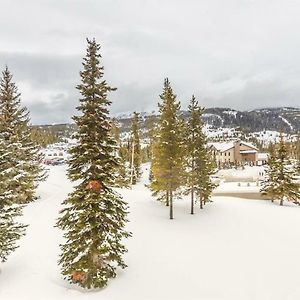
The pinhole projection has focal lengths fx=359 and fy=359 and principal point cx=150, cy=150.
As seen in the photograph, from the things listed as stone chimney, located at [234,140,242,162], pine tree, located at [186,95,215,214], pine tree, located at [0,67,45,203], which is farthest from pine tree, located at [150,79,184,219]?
stone chimney, located at [234,140,242,162]

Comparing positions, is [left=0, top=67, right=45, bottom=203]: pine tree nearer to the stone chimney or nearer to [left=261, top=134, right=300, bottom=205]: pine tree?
[left=261, top=134, right=300, bottom=205]: pine tree

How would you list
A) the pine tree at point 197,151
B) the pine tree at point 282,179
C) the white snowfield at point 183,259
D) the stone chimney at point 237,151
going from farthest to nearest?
the stone chimney at point 237,151 → the pine tree at point 282,179 → the pine tree at point 197,151 → the white snowfield at point 183,259

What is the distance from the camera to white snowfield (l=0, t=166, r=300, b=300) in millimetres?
17719

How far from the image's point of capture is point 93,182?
1825cm

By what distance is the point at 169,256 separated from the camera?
23.1 meters

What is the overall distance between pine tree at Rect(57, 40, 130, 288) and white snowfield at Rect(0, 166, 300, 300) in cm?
172

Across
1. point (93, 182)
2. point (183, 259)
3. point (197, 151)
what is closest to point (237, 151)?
point (197, 151)

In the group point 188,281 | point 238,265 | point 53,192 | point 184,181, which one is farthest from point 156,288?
point 53,192

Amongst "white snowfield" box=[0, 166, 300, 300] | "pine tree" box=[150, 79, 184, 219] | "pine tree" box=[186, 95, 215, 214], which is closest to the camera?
"white snowfield" box=[0, 166, 300, 300]

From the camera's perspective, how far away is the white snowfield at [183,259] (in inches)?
698

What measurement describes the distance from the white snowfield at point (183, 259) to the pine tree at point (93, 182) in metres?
1.72

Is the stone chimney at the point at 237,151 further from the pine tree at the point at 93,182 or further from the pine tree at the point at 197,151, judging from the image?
the pine tree at the point at 93,182

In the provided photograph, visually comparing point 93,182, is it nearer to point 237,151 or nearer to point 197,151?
point 197,151

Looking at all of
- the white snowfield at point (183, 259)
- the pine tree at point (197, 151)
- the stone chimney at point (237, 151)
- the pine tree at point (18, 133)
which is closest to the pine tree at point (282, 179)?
the white snowfield at point (183, 259)
